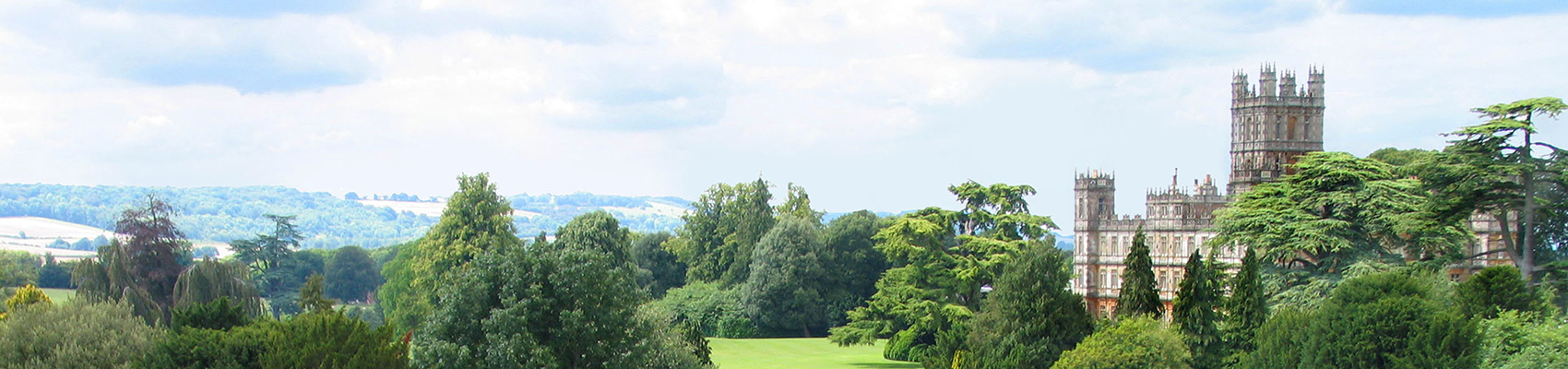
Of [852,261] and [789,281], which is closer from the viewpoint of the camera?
[789,281]

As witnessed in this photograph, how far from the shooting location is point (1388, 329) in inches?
1734

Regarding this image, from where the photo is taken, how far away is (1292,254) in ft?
206

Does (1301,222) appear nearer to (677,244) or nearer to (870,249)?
(870,249)

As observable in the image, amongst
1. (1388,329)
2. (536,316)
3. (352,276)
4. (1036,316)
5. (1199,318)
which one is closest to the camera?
(536,316)

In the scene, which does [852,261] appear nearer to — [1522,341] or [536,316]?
[1522,341]

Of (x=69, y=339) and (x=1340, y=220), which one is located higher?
(x=1340, y=220)

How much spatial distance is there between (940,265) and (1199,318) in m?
25.7

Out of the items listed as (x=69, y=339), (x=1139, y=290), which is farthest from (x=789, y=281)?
(x=69, y=339)

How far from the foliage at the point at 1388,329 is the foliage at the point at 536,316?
1659 cm

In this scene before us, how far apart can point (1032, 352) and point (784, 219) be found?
41323 mm

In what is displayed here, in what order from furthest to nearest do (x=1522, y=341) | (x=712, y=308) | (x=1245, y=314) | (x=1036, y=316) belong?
(x=712, y=308), (x=1036, y=316), (x=1245, y=314), (x=1522, y=341)

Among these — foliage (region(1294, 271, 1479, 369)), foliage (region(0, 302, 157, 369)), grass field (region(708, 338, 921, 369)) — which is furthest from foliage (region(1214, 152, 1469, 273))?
foliage (region(0, 302, 157, 369))

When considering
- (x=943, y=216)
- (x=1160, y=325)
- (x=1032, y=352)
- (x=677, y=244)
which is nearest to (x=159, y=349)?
(x=1032, y=352)

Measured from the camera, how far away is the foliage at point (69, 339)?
4203 centimetres
